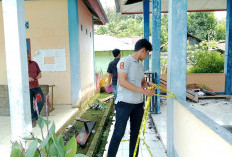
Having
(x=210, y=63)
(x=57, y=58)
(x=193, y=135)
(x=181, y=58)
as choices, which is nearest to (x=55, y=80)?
(x=57, y=58)

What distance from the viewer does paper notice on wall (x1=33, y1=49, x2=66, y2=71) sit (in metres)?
6.25

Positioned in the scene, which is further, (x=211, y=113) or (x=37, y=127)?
(x=211, y=113)

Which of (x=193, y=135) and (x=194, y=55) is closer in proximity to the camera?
(x=193, y=135)

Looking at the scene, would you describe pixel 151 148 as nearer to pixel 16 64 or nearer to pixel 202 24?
pixel 16 64

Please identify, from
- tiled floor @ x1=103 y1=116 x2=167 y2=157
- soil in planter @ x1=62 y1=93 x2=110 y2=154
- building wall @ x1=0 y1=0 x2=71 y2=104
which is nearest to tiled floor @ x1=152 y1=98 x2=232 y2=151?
tiled floor @ x1=103 y1=116 x2=167 y2=157

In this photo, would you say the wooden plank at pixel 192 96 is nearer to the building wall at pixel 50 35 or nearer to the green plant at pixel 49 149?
the building wall at pixel 50 35

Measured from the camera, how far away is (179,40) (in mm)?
2855

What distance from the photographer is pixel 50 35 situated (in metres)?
6.22

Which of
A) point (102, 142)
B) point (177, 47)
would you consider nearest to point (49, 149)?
point (177, 47)

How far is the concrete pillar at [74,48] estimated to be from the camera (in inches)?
237

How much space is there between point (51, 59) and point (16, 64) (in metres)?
3.94

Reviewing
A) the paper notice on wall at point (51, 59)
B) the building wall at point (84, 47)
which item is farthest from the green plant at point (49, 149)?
the building wall at point (84, 47)

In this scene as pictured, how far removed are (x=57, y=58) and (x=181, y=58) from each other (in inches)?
171

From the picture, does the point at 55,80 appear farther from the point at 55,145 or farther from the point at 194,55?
the point at 194,55
